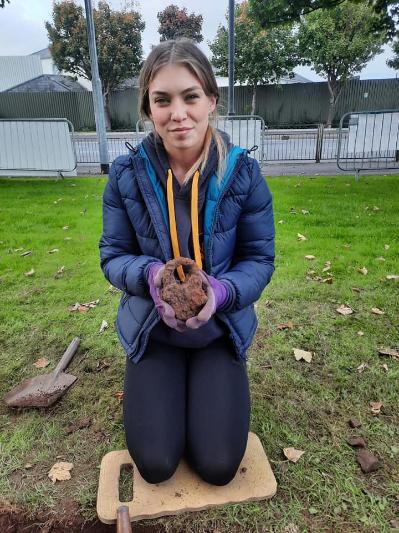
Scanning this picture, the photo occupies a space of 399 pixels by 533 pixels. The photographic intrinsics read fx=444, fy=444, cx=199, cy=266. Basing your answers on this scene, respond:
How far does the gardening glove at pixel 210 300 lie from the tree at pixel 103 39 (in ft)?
108

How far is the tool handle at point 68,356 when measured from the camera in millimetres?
2966

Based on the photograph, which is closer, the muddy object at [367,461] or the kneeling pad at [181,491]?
the kneeling pad at [181,491]

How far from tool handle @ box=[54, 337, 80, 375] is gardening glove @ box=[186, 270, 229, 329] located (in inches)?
60.1

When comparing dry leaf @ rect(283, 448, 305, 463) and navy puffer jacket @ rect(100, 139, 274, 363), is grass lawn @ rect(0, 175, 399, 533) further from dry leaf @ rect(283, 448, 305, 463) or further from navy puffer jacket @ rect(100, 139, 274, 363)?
navy puffer jacket @ rect(100, 139, 274, 363)

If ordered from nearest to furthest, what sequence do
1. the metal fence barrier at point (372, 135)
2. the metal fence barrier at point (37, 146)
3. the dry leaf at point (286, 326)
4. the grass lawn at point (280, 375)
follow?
1. the grass lawn at point (280, 375)
2. the dry leaf at point (286, 326)
3. the metal fence barrier at point (372, 135)
4. the metal fence barrier at point (37, 146)

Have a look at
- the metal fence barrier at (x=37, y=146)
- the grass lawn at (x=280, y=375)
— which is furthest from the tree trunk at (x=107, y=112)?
the grass lawn at (x=280, y=375)

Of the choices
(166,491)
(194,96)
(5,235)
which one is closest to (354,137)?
(5,235)

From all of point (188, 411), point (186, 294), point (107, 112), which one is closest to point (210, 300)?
point (186, 294)

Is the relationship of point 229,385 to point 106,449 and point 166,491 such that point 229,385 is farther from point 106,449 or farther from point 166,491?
point 106,449

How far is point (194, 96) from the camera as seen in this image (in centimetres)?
196

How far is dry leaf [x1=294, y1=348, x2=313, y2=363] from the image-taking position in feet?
10.1

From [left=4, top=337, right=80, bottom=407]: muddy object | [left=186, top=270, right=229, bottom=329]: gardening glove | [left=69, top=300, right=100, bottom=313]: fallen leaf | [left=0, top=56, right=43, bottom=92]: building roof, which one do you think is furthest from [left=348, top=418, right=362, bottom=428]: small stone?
[left=0, top=56, right=43, bottom=92]: building roof

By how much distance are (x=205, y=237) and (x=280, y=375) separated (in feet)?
4.26

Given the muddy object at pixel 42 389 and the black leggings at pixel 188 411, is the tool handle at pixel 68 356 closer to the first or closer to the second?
the muddy object at pixel 42 389
